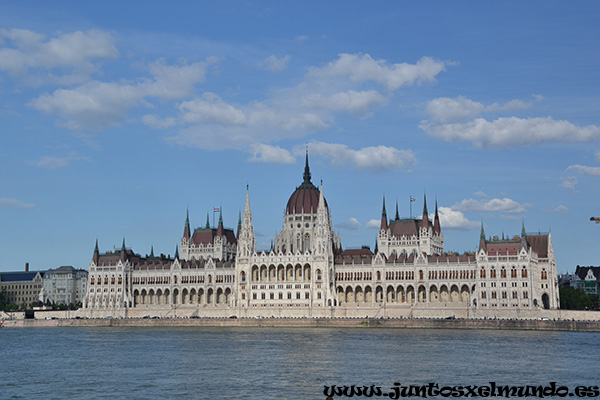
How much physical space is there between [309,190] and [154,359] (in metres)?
110

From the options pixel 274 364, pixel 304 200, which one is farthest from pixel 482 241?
pixel 274 364

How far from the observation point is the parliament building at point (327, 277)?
150 m

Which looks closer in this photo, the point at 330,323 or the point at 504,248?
the point at 330,323

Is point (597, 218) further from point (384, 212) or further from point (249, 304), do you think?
point (249, 304)

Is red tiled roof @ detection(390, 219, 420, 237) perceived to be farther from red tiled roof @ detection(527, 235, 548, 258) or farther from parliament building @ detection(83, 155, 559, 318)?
red tiled roof @ detection(527, 235, 548, 258)

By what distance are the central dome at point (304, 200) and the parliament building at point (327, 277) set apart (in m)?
0.26

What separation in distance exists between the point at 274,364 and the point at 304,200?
368 ft

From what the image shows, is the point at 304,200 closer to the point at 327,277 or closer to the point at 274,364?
the point at 327,277

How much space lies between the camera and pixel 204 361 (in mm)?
77000

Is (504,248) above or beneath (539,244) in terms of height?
beneath

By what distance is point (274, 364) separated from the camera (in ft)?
242

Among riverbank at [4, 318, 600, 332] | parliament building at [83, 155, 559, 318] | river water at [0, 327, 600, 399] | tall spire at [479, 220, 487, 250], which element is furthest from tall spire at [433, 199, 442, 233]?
river water at [0, 327, 600, 399]

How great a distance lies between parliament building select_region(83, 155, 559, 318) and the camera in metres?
150

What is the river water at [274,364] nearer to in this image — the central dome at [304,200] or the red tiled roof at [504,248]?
the red tiled roof at [504,248]
